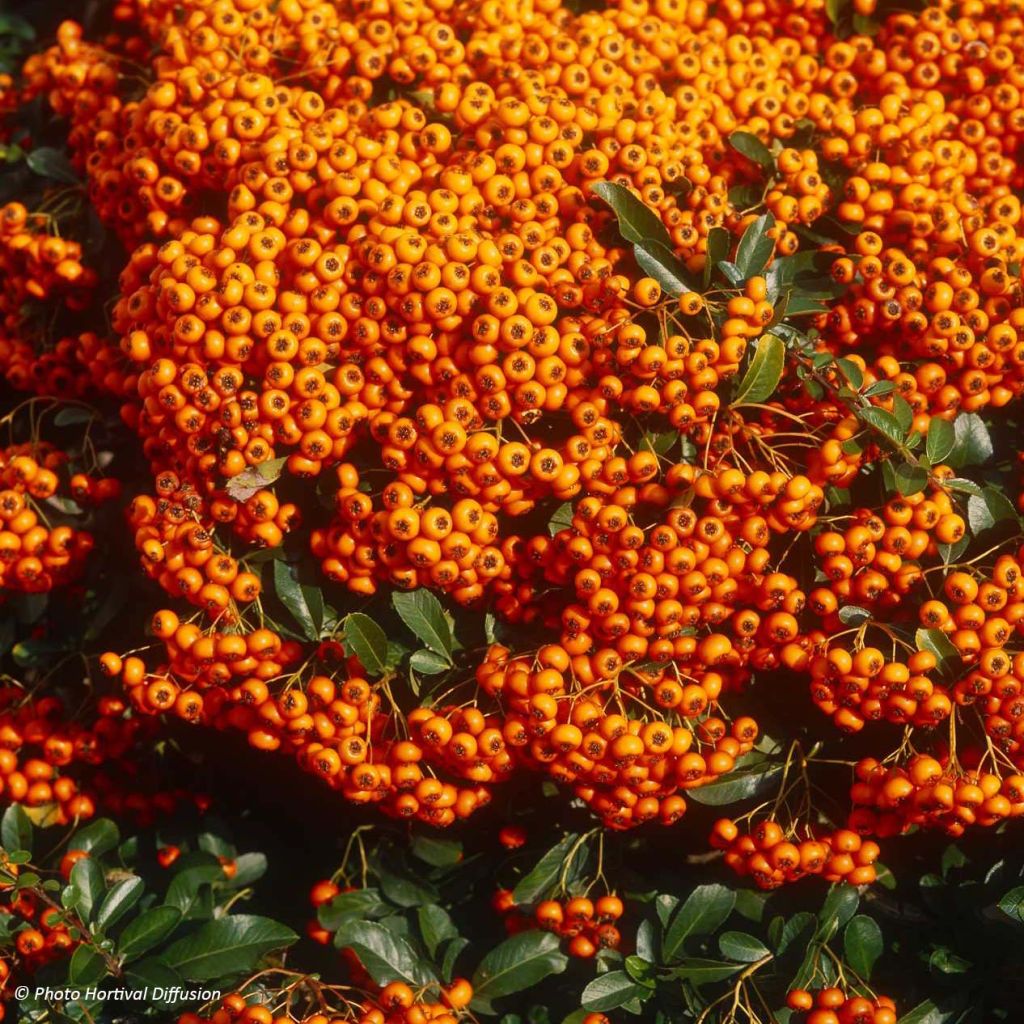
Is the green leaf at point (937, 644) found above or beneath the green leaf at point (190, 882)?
above

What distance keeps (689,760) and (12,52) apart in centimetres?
481

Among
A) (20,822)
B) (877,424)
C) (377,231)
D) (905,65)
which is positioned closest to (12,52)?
(377,231)

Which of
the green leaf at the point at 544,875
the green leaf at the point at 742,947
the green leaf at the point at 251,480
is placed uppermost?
the green leaf at the point at 251,480

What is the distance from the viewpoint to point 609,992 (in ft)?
11.4

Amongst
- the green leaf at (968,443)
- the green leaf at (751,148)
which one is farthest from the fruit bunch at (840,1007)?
the green leaf at (751,148)

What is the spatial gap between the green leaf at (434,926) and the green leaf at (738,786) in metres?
1.07

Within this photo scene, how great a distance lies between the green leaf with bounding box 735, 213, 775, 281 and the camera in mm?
3287

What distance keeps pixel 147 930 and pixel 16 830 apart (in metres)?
0.84

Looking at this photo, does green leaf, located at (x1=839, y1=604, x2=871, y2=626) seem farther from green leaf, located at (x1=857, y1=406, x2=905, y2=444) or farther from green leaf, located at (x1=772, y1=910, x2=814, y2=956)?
green leaf, located at (x1=772, y1=910, x2=814, y2=956)

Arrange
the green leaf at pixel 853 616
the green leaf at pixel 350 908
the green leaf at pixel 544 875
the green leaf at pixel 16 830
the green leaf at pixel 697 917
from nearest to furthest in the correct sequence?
the green leaf at pixel 853 616, the green leaf at pixel 697 917, the green leaf at pixel 544 875, the green leaf at pixel 350 908, the green leaf at pixel 16 830

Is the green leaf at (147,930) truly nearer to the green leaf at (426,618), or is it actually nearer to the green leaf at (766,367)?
the green leaf at (426,618)

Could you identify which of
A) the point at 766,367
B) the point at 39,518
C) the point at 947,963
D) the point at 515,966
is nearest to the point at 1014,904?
the point at 947,963

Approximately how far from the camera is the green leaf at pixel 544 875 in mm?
3725

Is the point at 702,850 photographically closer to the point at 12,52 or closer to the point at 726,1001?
the point at 726,1001
